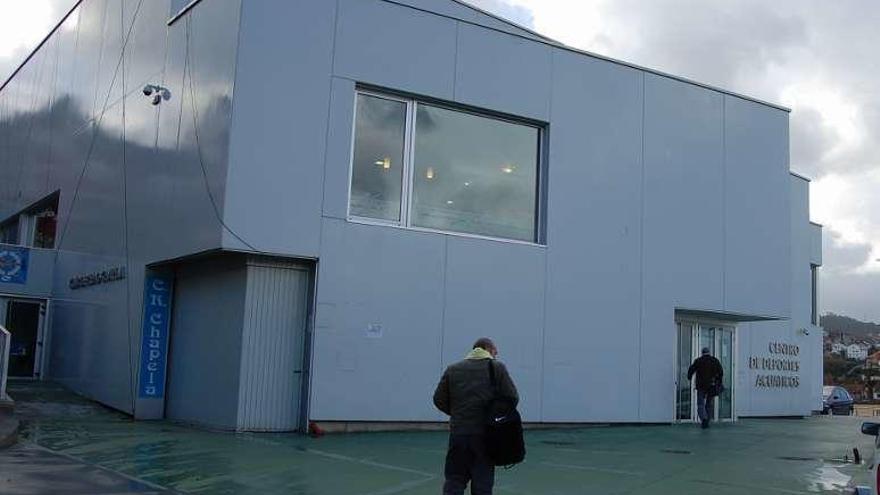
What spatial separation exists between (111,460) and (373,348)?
193 inches

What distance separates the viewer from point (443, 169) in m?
15.4

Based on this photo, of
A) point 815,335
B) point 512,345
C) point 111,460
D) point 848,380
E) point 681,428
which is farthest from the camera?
point 848,380

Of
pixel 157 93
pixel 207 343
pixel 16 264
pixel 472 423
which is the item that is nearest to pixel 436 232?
pixel 207 343

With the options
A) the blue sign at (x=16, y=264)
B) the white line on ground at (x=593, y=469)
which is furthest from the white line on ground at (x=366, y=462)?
the blue sign at (x=16, y=264)

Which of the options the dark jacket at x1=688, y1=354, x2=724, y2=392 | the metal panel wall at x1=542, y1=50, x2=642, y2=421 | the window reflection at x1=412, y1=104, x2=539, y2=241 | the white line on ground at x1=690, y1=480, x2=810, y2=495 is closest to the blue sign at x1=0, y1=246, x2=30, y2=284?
the window reflection at x1=412, y1=104, x2=539, y2=241

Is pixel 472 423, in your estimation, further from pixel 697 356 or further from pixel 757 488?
pixel 697 356

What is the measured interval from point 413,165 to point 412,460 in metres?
5.92

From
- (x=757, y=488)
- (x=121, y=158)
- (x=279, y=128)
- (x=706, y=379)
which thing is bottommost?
(x=757, y=488)

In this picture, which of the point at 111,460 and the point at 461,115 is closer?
the point at 111,460

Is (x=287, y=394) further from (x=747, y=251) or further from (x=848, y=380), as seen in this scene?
(x=848, y=380)

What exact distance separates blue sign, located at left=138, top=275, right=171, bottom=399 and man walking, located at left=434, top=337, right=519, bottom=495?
1039 cm

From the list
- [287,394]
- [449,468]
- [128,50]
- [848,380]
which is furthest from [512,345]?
[848,380]

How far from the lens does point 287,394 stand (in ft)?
45.5

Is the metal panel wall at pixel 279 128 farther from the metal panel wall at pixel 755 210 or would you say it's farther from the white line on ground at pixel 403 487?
the metal panel wall at pixel 755 210
